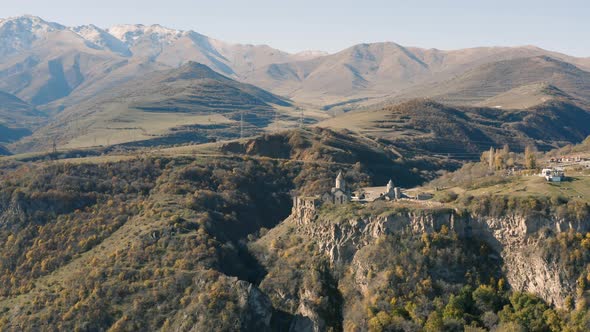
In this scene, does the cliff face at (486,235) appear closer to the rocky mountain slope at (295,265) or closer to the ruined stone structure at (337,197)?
the rocky mountain slope at (295,265)

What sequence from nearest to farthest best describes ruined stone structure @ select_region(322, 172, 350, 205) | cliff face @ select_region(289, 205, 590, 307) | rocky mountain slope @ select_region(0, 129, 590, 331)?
cliff face @ select_region(289, 205, 590, 307)
rocky mountain slope @ select_region(0, 129, 590, 331)
ruined stone structure @ select_region(322, 172, 350, 205)

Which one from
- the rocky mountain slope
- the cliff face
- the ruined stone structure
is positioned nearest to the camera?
the cliff face

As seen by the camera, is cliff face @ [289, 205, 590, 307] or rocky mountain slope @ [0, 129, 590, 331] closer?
cliff face @ [289, 205, 590, 307]

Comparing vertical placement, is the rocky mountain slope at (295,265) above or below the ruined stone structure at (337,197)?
below

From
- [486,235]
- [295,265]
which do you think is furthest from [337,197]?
[486,235]

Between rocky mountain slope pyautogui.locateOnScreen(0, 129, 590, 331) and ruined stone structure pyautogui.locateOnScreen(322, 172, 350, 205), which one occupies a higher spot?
ruined stone structure pyautogui.locateOnScreen(322, 172, 350, 205)

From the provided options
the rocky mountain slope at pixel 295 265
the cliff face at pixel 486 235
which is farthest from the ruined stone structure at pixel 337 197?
the cliff face at pixel 486 235

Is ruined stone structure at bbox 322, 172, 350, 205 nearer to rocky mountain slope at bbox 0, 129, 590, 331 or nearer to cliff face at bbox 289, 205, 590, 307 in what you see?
rocky mountain slope at bbox 0, 129, 590, 331

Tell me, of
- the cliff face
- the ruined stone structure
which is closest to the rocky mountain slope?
the cliff face

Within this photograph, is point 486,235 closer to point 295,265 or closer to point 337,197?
point 337,197

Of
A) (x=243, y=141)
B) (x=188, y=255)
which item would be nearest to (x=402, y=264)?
(x=188, y=255)
